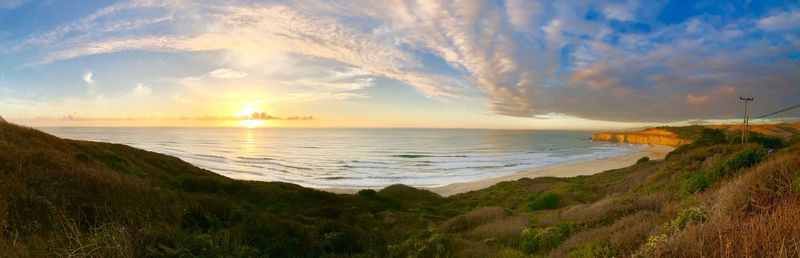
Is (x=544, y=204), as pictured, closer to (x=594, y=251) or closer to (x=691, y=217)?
(x=691, y=217)

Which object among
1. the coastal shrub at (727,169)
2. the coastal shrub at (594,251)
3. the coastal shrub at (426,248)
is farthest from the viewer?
the coastal shrub at (727,169)

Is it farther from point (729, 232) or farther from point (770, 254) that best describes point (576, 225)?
point (770, 254)

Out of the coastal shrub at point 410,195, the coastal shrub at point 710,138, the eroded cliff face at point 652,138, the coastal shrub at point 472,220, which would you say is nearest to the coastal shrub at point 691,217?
the coastal shrub at point 472,220

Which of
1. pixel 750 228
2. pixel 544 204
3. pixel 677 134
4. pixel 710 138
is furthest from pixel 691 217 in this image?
pixel 677 134

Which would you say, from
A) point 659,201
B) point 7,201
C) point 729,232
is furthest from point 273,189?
point 729,232

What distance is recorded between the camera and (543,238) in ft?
28.5

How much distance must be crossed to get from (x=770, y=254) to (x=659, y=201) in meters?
7.39

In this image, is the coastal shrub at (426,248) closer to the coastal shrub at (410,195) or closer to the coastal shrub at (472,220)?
the coastal shrub at (472,220)

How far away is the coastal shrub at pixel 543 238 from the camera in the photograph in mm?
8367

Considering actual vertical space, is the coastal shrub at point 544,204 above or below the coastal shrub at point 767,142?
below

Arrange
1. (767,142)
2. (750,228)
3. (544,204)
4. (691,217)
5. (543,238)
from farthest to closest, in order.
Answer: (767,142), (544,204), (543,238), (691,217), (750,228)

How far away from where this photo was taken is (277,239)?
8289 millimetres

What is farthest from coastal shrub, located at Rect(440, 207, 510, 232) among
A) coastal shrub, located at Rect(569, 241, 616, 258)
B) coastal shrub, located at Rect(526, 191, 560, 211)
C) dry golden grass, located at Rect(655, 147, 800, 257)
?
dry golden grass, located at Rect(655, 147, 800, 257)

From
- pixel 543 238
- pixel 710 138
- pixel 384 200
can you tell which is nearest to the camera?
pixel 543 238
